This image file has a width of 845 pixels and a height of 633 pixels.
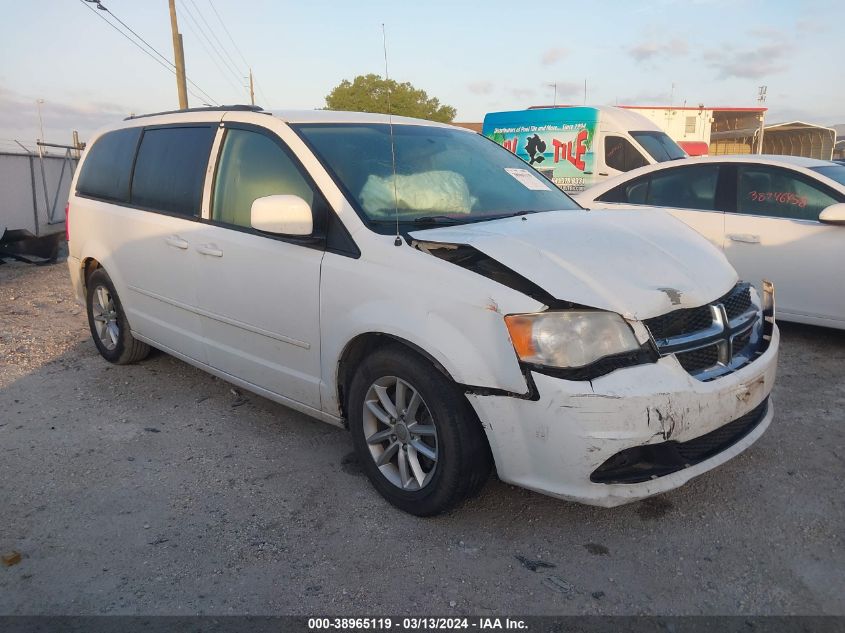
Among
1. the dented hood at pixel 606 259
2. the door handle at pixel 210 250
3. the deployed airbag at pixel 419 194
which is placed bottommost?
the door handle at pixel 210 250

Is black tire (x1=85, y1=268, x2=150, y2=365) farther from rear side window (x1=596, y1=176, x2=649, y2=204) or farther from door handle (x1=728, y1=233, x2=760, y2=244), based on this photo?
door handle (x1=728, y1=233, x2=760, y2=244)

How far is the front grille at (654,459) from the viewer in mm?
2604

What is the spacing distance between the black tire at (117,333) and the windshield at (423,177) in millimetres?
2354

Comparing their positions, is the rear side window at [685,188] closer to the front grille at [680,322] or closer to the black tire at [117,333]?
the front grille at [680,322]

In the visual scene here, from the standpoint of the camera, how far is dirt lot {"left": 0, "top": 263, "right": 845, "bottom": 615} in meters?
2.50

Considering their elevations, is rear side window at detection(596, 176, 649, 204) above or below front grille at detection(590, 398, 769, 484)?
above

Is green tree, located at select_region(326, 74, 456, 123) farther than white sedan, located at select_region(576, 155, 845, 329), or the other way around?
green tree, located at select_region(326, 74, 456, 123)

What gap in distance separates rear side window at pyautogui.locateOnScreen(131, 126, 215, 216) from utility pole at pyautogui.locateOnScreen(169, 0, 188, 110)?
18533 millimetres

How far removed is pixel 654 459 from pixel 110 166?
4.32 meters

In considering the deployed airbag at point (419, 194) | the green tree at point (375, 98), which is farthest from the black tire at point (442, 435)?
the green tree at point (375, 98)

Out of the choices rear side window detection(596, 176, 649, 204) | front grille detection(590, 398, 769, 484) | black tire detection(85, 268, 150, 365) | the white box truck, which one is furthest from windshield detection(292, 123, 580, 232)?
the white box truck

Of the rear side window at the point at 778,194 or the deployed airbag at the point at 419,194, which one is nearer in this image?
the deployed airbag at the point at 419,194

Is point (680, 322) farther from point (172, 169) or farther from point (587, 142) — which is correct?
point (587, 142)

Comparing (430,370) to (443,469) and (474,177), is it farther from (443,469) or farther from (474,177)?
(474,177)
